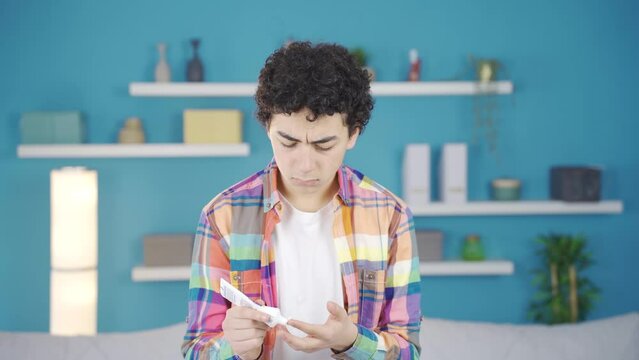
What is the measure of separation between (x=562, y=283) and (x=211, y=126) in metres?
1.69

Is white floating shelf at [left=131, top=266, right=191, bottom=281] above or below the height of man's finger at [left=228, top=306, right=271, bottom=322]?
below

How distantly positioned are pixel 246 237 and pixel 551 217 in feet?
8.91

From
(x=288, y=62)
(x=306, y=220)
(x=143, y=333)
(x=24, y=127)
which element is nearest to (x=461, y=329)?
(x=143, y=333)

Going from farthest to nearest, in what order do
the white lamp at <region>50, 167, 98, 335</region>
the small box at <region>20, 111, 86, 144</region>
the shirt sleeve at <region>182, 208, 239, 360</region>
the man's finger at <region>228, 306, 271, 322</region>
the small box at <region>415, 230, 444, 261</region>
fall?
the small box at <region>415, 230, 444, 261</region>, the small box at <region>20, 111, 86, 144</region>, the white lamp at <region>50, 167, 98, 335</region>, the shirt sleeve at <region>182, 208, 239, 360</region>, the man's finger at <region>228, 306, 271, 322</region>

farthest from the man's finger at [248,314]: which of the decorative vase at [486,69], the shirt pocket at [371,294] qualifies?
the decorative vase at [486,69]

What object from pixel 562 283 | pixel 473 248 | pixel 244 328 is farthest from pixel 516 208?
pixel 244 328

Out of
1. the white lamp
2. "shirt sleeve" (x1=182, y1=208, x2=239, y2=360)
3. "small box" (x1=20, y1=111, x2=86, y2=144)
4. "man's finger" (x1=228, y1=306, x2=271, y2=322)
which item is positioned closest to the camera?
"man's finger" (x1=228, y1=306, x2=271, y2=322)

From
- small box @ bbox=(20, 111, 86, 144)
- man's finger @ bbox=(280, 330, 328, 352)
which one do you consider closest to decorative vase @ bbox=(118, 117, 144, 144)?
small box @ bbox=(20, 111, 86, 144)

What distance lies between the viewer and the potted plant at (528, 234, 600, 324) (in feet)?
12.0

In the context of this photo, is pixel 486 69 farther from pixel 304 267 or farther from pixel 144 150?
pixel 304 267

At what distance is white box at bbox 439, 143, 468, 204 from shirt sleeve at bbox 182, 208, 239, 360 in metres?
2.36

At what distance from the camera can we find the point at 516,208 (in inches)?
144

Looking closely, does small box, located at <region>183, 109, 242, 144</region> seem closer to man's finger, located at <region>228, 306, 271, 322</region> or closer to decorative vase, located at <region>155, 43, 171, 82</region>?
decorative vase, located at <region>155, 43, 171, 82</region>

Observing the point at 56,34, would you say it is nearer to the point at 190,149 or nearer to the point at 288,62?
the point at 190,149
